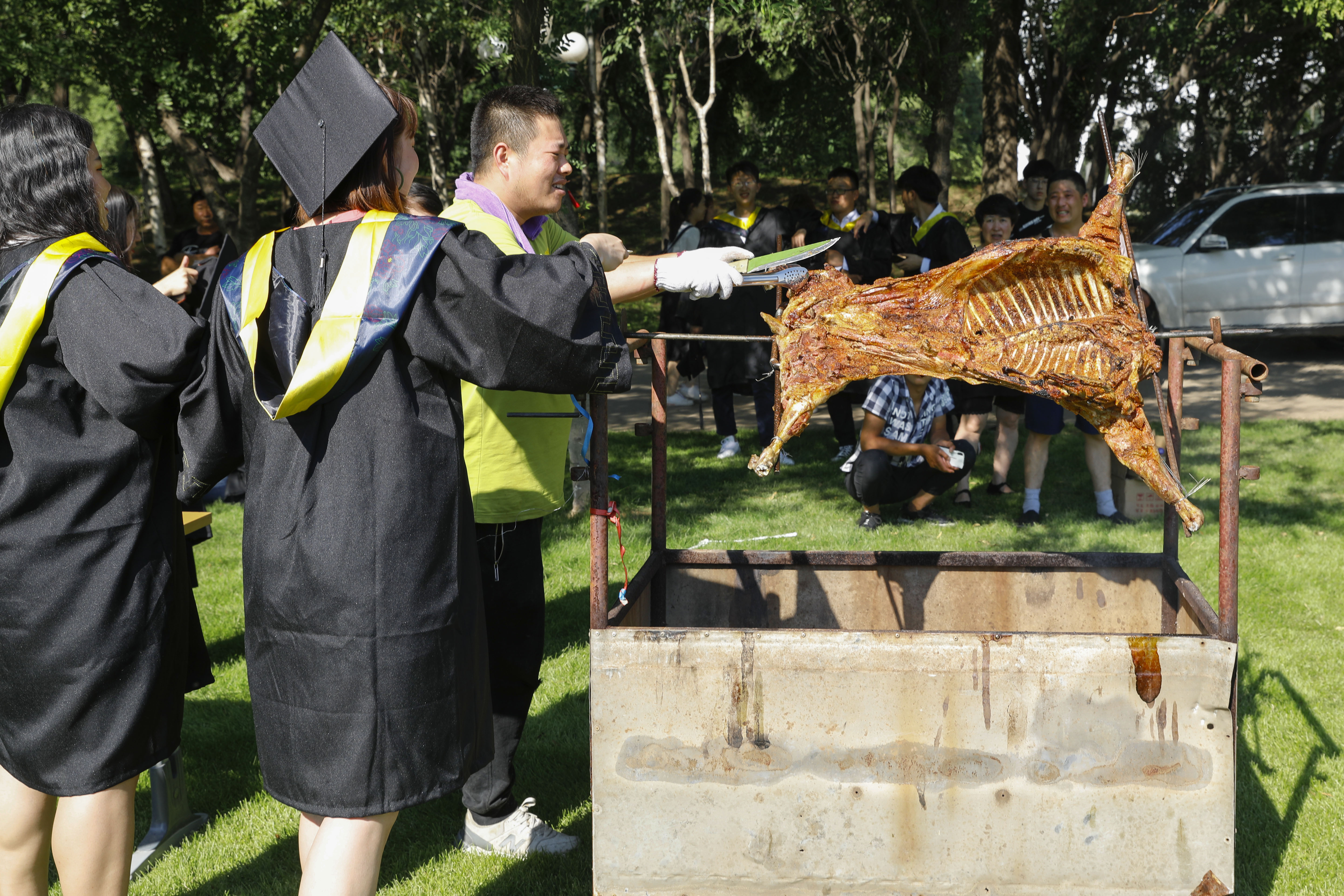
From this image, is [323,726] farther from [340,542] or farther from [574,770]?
[574,770]

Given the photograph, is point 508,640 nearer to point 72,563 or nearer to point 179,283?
point 72,563

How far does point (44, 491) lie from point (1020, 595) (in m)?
2.73

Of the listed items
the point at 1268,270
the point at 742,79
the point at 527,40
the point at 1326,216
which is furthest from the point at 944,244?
the point at 742,79

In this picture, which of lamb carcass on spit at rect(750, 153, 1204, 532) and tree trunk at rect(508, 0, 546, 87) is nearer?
lamb carcass on spit at rect(750, 153, 1204, 532)

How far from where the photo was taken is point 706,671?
2.42 meters

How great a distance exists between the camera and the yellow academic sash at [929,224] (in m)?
6.73

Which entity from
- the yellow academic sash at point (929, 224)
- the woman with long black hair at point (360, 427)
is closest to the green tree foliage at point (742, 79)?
the woman with long black hair at point (360, 427)

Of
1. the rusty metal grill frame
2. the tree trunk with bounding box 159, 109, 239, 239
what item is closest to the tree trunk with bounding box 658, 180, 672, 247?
the tree trunk with bounding box 159, 109, 239, 239

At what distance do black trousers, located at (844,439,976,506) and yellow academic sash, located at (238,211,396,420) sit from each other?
4124 mm

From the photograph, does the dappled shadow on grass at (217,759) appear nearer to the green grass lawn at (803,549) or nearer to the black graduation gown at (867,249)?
the green grass lawn at (803,549)

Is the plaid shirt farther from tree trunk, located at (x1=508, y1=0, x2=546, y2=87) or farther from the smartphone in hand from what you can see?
tree trunk, located at (x1=508, y1=0, x2=546, y2=87)

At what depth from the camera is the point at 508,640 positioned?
297 centimetres

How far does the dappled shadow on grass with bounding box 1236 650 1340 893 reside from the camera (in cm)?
292

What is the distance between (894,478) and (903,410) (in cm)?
39
